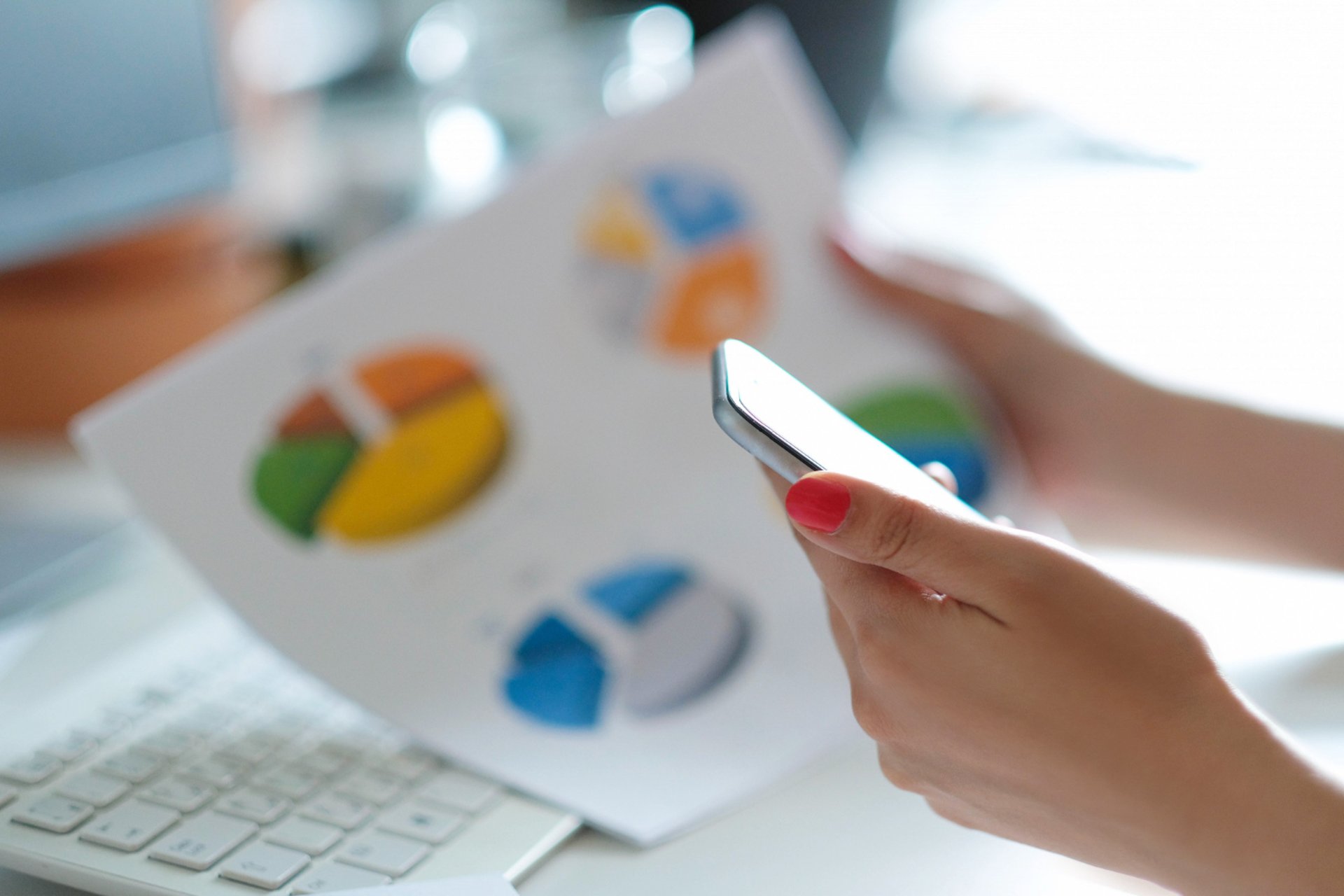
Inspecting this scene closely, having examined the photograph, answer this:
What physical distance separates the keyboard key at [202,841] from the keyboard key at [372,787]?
34mm

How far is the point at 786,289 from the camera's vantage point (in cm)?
62

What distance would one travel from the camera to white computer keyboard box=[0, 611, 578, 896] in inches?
13.4

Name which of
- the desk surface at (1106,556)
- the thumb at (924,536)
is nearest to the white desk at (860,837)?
the desk surface at (1106,556)

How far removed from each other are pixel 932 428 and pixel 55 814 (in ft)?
1.38

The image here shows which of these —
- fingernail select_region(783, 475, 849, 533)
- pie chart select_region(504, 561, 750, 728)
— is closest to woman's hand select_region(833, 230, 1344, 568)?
pie chart select_region(504, 561, 750, 728)

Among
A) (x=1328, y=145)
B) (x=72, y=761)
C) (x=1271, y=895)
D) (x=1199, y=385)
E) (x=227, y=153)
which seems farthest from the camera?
(x=1328, y=145)

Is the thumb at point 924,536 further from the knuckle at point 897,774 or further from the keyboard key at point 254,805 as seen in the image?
the keyboard key at point 254,805

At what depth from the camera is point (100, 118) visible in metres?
0.64

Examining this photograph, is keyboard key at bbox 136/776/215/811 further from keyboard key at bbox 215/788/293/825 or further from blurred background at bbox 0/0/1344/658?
blurred background at bbox 0/0/1344/658

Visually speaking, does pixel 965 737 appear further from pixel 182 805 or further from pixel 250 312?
pixel 250 312

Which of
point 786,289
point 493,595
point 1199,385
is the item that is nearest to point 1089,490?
point 1199,385

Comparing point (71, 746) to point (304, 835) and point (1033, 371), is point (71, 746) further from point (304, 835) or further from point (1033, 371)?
point (1033, 371)

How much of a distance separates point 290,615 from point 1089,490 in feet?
1.36

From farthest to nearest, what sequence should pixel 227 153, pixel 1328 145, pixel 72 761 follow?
pixel 1328 145 < pixel 227 153 < pixel 72 761
